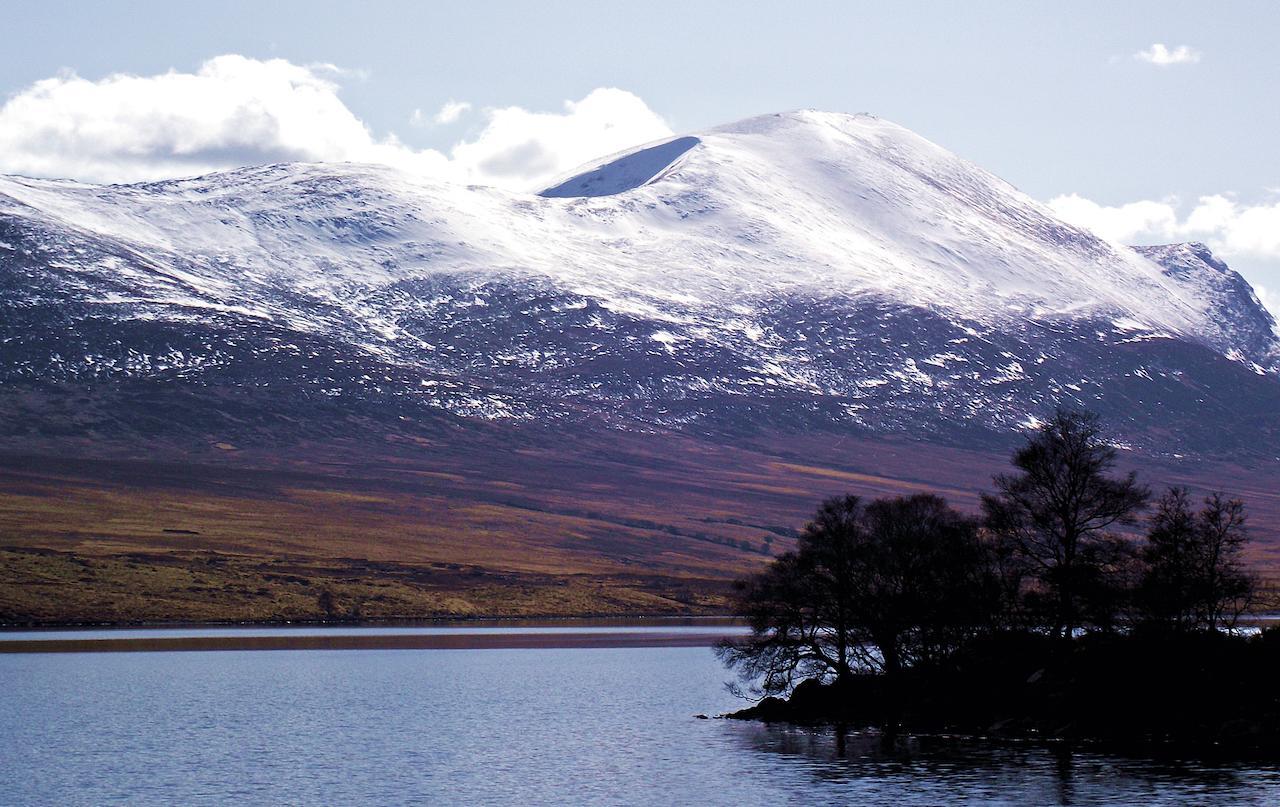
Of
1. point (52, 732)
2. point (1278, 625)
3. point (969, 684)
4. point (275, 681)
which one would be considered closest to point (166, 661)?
point (275, 681)

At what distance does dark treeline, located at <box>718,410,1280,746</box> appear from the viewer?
2692 inches

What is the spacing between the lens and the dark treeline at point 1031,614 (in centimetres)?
6838

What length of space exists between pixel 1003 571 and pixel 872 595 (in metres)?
7.36

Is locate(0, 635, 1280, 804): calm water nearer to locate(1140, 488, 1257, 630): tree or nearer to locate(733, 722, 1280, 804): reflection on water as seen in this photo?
locate(733, 722, 1280, 804): reflection on water

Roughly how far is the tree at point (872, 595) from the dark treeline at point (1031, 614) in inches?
3.7

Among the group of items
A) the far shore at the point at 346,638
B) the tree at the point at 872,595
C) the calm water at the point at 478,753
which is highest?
the tree at the point at 872,595

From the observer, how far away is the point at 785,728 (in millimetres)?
80000

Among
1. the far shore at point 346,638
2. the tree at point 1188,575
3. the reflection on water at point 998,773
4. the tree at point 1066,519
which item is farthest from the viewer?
the far shore at point 346,638

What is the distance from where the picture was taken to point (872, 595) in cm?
8081

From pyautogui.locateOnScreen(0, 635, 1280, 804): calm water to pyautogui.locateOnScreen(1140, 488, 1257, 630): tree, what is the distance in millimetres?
11020

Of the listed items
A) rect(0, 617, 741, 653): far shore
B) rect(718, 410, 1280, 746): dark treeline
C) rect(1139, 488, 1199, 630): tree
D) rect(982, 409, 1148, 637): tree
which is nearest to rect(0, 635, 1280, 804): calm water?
rect(718, 410, 1280, 746): dark treeline

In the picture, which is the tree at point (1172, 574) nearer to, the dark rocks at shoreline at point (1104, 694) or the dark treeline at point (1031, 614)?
the dark treeline at point (1031, 614)

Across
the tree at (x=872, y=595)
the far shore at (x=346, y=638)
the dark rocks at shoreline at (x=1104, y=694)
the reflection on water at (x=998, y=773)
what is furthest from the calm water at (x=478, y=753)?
the far shore at (x=346, y=638)

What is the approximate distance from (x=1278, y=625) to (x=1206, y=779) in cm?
1603
